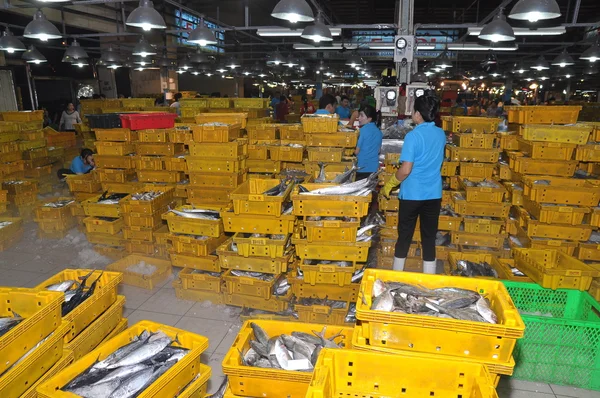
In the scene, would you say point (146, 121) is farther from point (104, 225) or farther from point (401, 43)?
point (401, 43)

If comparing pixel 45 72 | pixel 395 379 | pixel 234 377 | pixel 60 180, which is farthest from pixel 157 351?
pixel 45 72

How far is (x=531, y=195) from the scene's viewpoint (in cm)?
504

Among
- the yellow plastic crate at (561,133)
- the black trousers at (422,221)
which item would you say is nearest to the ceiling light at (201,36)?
the black trousers at (422,221)

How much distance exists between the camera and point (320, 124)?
6059 millimetres

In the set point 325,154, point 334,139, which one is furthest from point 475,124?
point 325,154

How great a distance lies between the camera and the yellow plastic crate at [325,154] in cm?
604

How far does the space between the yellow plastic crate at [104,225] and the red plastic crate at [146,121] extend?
1.58m

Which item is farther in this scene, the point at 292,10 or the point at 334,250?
the point at 292,10

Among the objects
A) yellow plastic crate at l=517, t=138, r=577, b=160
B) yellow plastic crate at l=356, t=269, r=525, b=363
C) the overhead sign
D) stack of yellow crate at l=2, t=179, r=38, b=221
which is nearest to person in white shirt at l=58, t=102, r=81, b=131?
stack of yellow crate at l=2, t=179, r=38, b=221

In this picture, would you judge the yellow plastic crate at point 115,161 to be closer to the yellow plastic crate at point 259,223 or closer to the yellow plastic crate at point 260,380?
the yellow plastic crate at point 259,223

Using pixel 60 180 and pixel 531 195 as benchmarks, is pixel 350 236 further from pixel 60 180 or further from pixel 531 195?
pixel 60 180

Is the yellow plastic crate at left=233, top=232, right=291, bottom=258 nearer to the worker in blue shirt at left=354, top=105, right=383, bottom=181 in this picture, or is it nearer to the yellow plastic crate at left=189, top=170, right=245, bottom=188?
the yellow plastic crate at left=189, top=170, right=245, bottom=188

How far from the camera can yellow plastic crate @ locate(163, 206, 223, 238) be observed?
15.9 ft

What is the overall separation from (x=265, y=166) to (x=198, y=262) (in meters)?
2.17
